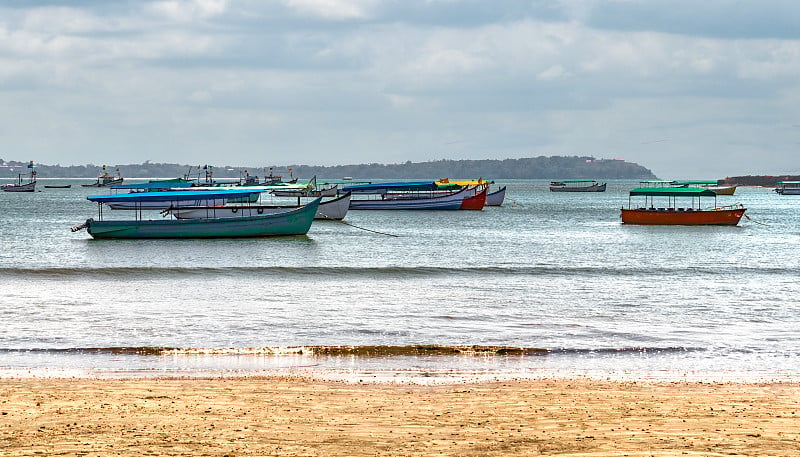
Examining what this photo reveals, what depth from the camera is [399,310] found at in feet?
88.4

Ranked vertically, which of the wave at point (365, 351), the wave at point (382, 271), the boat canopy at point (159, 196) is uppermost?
the boat canopy at point (159, 196)

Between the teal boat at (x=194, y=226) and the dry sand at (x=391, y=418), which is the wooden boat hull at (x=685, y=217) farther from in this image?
the dry sand at (x=391, y=418)

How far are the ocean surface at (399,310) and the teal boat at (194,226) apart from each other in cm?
94

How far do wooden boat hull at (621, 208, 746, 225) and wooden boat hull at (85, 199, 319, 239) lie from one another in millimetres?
29799

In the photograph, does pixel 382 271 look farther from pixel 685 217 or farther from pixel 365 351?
pixel 685 217

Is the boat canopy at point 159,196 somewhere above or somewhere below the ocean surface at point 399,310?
above

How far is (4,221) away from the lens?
280 ft

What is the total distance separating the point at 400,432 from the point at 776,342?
12345 mm

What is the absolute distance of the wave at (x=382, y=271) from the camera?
39588 mm

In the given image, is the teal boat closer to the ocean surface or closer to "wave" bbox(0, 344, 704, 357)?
the ocean surface

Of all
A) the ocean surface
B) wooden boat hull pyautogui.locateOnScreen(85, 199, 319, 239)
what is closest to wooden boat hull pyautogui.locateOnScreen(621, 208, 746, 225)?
the ocean surface

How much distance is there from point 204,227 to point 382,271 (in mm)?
20171

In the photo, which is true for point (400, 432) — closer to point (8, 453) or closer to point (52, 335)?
point (8, 453)

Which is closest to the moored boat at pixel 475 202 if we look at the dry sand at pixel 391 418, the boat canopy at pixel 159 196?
the boat canopy at pixel 159 196
